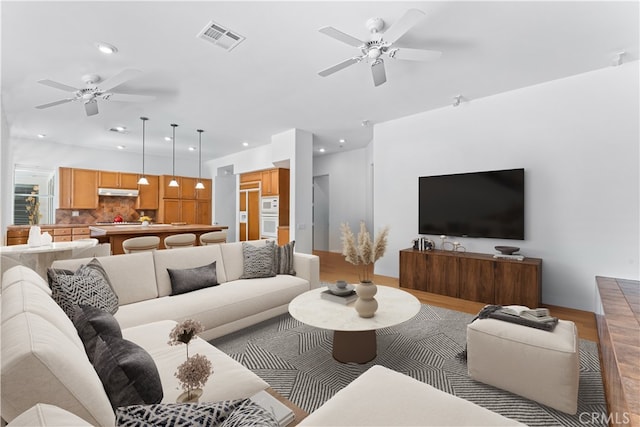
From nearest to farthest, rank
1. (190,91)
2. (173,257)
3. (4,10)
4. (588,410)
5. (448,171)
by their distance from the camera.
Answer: (588,410) < (4,10) < (173,257) < (190,91) < (448,171)

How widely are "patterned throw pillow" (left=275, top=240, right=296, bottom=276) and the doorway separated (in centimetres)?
487

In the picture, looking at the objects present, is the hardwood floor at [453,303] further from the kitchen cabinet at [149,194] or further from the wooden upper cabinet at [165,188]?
the kitchen cabinet at [149,194]

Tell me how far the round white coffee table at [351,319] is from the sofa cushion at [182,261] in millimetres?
1204

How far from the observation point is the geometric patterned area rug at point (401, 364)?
185 centimetres

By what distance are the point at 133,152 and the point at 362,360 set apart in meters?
8.22

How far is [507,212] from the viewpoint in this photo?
3953mm

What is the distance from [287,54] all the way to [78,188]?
265 inches

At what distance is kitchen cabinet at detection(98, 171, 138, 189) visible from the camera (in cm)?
720

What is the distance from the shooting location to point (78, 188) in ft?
22.7

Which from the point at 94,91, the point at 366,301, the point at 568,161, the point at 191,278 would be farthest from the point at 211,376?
the point at 568,161

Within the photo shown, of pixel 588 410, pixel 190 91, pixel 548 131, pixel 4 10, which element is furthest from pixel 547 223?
pixel 4 10

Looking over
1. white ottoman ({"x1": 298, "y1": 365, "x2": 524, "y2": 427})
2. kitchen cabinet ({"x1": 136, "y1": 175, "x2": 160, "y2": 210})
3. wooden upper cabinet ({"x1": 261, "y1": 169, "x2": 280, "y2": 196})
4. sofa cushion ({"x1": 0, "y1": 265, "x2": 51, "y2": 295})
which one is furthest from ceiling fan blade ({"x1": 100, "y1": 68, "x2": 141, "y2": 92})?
kitchen cabinet ({"x1": 136, "y1": 175, "x2": 160, "y2": 210})

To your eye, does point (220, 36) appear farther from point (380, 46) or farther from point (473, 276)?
point (473, 276)

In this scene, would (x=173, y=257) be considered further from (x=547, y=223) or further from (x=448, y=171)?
(x=547, y=223)
